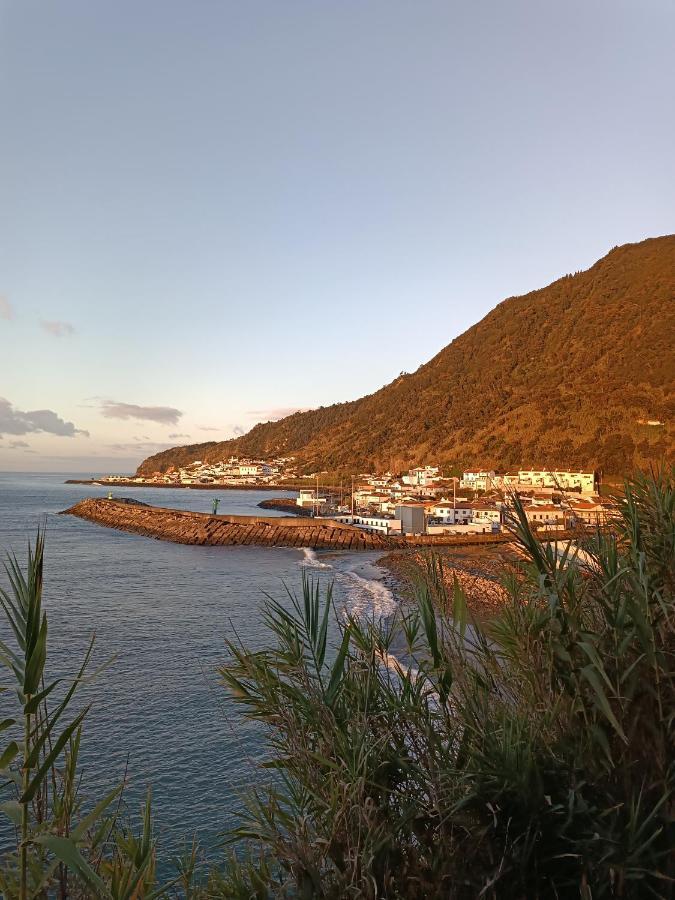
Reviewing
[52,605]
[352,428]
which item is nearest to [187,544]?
[52,605]

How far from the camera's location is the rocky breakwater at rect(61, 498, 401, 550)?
55.1m

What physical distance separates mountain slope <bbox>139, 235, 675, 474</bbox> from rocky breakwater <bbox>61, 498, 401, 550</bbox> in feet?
101

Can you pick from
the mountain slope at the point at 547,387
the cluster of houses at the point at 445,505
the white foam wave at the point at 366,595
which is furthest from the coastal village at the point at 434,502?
the mountain slope at the point at 547,387

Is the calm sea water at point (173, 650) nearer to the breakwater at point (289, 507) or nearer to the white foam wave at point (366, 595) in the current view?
the white foam wave at point (366, 595)

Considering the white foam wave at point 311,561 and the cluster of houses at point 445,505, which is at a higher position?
the cluster of houses at point 445,505

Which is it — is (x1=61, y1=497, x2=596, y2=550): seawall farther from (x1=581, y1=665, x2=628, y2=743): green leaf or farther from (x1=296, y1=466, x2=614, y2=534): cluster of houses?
(x1=581, y1=665, x2=628, y2=743): green leaf

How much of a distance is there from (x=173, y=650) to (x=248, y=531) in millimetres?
37424

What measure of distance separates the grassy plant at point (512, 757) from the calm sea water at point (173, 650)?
65cm

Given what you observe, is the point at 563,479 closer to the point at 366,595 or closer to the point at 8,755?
the point at 366,595

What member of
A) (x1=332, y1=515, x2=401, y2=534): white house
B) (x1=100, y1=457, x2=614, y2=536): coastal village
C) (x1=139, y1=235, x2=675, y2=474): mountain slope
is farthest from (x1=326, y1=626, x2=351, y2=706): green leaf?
(x1=139, y1=235, x2=675, y2=474): mountain slope

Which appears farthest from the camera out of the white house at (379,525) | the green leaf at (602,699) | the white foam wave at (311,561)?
the white house at (379,525)

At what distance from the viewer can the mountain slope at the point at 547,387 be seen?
93312 mm

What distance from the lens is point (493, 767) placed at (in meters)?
3.54

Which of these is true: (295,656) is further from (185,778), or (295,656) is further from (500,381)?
(500,381)
